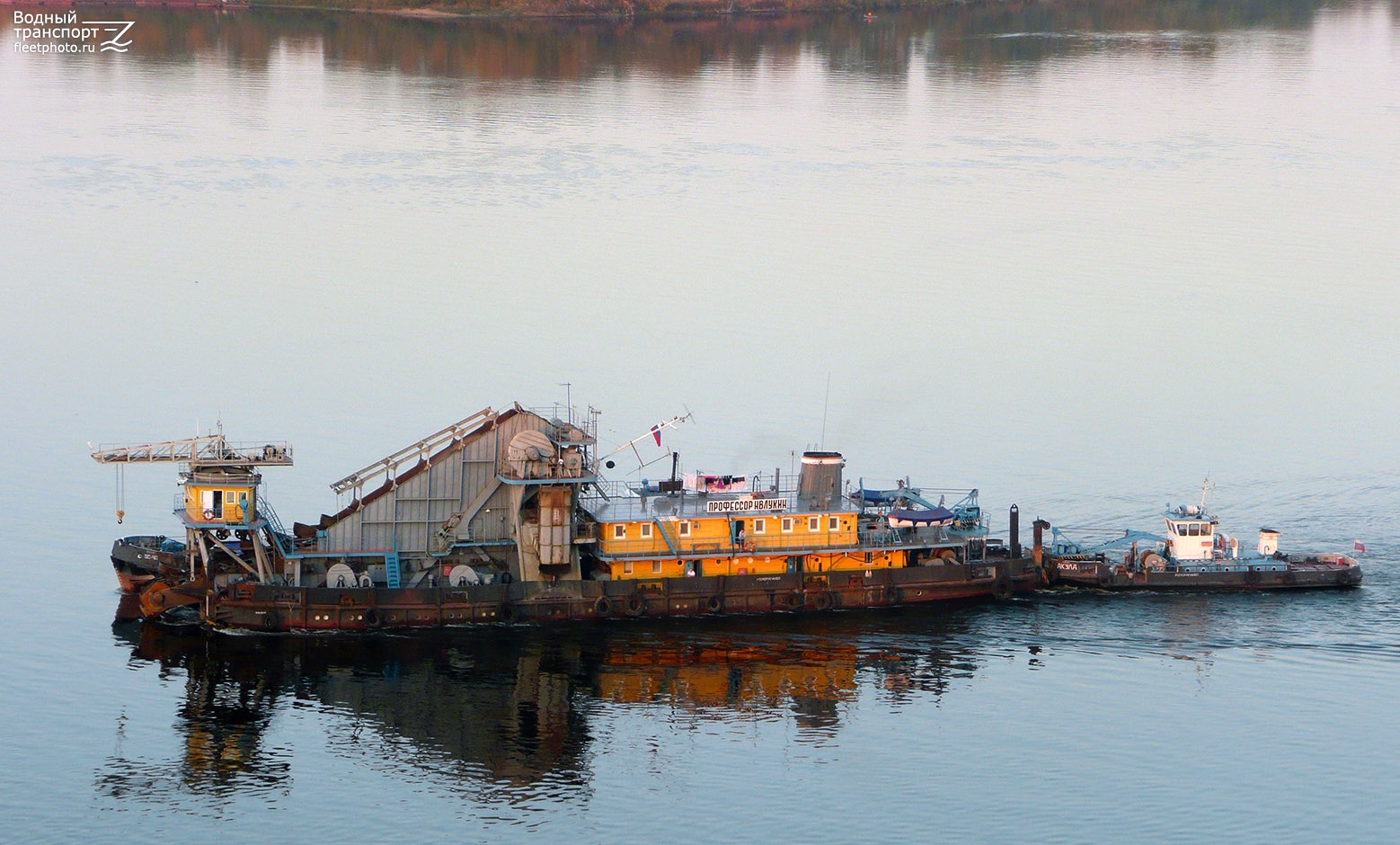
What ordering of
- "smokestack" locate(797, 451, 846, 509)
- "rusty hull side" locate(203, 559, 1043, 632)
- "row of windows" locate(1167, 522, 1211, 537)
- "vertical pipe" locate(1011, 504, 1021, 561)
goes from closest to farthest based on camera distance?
"rusty hull side" locate(203, 559, 1043, 632) → "smokestack" locate(797, 451, 846, 509) → "vertical pipe" locate(1011, 504, 1021, 561) → "row of windows" locate(1167, 522, 1211, 537)

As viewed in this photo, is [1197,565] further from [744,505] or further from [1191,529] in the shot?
[744,505]

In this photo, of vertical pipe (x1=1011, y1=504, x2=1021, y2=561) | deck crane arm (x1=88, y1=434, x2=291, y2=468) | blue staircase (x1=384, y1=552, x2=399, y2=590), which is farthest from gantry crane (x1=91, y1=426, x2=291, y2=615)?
vertical pipe (x1=1011, y1=504, x2=1021, y2=561)

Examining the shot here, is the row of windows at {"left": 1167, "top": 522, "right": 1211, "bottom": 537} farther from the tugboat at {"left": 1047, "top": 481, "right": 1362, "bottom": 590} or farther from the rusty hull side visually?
the rusty hull side

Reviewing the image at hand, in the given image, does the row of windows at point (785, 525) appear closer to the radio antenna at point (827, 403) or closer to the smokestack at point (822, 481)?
the smokestack at point (822, 481)

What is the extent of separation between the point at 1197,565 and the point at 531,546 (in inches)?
1164

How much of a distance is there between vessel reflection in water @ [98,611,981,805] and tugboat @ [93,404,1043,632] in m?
1.19

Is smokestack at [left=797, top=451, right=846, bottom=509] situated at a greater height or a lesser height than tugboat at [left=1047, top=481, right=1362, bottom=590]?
greater

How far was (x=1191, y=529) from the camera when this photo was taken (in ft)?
275

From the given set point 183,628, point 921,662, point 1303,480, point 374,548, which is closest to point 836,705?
point 921,662

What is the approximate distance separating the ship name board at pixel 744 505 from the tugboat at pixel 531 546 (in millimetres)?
75

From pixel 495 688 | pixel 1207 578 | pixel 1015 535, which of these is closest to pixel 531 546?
pixel 495 688

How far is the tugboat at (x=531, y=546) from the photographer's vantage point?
76188 mm

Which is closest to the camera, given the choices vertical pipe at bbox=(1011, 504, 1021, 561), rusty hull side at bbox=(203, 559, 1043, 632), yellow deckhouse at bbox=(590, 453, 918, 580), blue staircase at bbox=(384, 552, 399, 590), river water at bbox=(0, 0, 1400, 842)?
river water at bbox=(0, 0, 1400, 842)

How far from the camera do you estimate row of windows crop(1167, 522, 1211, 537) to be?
8381cm
